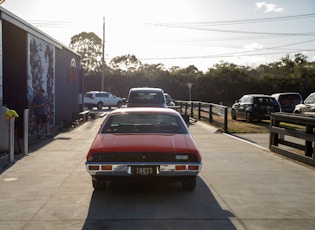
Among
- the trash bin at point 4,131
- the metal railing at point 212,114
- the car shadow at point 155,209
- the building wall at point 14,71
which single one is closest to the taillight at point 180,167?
the car shadow at point 155,209

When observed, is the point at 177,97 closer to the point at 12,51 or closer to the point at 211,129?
the point at 211,129

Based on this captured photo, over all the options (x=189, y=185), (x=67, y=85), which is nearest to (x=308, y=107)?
(x=67, y=85)

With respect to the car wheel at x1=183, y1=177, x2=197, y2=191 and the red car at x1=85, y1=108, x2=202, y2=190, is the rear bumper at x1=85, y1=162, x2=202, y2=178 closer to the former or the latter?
the red car at x1=85, y1=108, x2=202, y2=190

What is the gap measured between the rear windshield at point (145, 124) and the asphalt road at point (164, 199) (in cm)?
97

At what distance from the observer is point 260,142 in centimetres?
1309

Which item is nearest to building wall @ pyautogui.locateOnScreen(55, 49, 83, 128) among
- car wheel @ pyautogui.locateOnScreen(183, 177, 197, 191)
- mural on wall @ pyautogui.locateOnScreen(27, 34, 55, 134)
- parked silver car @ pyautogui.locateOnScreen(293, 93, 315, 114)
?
mural on wall @ pyautogui.locateOnScreen(27, 34, 55, 134)

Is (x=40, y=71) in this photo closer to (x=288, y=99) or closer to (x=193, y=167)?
(x=193, y=167)

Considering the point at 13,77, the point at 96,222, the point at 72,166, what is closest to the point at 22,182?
the point at 72,166

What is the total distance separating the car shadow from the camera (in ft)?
16.0

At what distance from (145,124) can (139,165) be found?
151cm

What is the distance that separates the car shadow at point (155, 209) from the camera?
4.89 metres

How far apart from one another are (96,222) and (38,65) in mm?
11327

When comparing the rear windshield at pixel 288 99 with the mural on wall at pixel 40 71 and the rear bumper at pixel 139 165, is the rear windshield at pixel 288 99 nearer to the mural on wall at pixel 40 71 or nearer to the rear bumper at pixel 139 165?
the mural on wall at pixel 40 71

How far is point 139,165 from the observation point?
580cm
